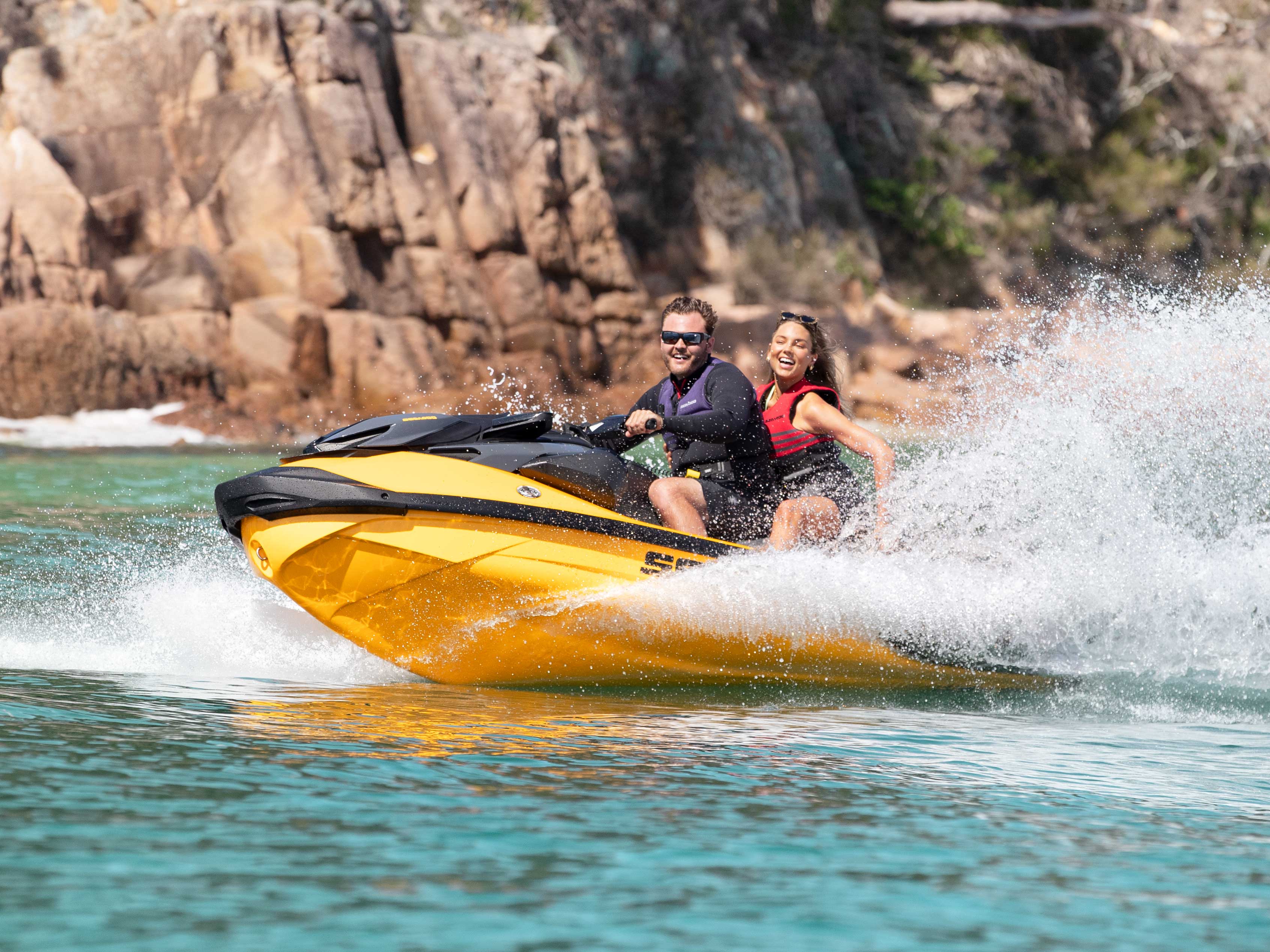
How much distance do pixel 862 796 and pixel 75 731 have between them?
219 centimetres

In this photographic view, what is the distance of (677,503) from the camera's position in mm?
5000

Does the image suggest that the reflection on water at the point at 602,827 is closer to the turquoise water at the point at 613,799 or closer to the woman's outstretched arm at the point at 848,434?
the turquoise water at the point at 613,799

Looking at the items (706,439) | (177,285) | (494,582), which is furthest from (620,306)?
(494,582)

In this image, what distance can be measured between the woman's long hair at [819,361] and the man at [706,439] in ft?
1.38

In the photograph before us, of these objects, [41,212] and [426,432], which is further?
[41,212]

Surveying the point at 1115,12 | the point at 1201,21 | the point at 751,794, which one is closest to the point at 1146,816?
the point at 751,794

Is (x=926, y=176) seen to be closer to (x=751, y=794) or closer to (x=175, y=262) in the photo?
(x=175, y=262)

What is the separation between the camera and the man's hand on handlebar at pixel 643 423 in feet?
15.8

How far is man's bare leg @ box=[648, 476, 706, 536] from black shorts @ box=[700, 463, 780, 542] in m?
0.07

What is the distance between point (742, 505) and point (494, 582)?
3.32ft

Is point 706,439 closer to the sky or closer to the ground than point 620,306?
closer to the ground

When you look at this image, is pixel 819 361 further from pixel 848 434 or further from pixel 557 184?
pixel 557 184

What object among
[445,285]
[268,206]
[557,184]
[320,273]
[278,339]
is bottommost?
[278,339]

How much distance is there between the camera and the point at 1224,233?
27250 millimetres
